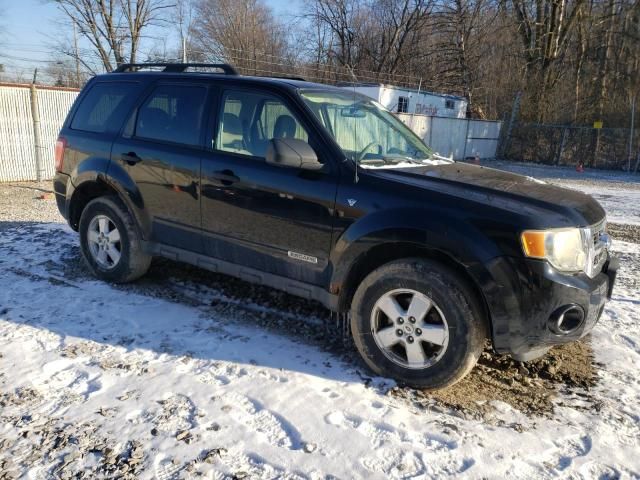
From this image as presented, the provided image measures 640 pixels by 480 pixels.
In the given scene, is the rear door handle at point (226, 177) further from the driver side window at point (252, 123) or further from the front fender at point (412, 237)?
the front fender at point (412, 237)

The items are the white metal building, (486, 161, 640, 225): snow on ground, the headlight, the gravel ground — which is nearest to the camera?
the headlight

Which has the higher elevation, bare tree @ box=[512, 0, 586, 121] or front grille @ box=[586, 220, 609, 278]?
bare tree @ box=[512, 0, 586, 121]

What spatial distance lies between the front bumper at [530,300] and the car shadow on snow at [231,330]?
19.8 inches

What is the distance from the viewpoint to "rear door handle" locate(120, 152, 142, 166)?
15.4ft

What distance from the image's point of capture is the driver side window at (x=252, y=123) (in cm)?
398

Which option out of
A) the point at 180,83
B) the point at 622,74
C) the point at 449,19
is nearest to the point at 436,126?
the point at 622,74

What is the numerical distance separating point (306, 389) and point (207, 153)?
2.06 metres

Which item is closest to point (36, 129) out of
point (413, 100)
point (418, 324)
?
point (418, 324)

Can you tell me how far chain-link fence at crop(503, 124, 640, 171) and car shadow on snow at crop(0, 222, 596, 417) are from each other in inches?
879

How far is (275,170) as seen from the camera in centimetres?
388

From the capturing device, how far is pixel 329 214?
11.9ft

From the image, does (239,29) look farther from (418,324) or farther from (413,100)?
(418,324)

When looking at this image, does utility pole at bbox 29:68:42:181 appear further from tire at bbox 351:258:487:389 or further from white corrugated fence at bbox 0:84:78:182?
tire at bbox 351:258:487:389

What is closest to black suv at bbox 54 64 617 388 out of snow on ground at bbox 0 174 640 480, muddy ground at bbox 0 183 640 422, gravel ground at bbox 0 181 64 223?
muddy ground at bbox 0 183 640 422
